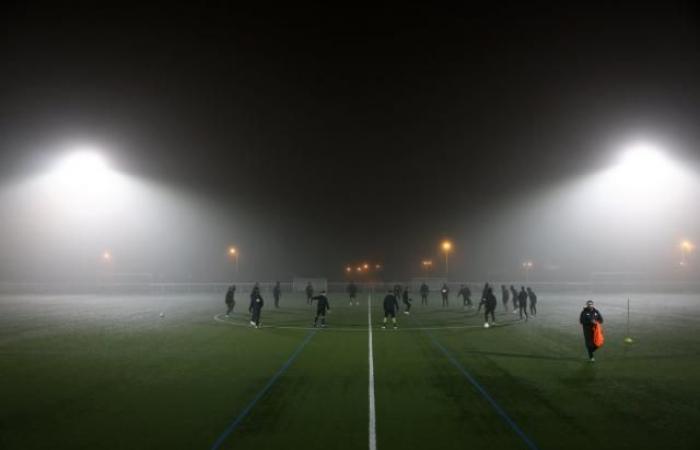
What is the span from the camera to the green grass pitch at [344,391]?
8.65 metres

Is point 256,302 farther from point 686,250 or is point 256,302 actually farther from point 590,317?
point 686,250

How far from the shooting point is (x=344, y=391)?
11727 millimetres

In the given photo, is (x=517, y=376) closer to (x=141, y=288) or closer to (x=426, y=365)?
(x=426, y=365)

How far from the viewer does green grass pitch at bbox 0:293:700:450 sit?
865 centimetres

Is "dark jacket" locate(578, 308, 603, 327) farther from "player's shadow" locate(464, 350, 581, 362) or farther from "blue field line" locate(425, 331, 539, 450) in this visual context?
"blue field line" locate(425, 331, 539, 450)

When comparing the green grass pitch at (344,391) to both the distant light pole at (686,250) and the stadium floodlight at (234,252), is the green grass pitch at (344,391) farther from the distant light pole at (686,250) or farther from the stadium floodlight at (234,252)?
the distant light pole at (686,250)

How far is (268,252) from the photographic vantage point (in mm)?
107500

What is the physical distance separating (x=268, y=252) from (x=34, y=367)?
92.9 m

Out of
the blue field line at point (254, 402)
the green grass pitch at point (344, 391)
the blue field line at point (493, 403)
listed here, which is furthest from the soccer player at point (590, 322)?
the blue field line at point (254, 402)

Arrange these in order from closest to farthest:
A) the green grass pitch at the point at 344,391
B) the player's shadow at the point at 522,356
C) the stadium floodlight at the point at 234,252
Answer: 1. the green grass pitch at the point at 344,391
2. the player's shadow at the point at 522,356
3. the stadium floodlight at the point at 234,252

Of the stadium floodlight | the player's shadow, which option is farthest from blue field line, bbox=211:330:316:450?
the stadium floodlight

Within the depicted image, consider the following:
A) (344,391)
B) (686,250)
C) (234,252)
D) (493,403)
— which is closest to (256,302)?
(344,391)

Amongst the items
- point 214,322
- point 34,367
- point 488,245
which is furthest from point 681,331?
point 488,245

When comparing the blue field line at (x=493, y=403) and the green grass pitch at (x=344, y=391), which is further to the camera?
the green grass pitch at (x=344, y=391)
